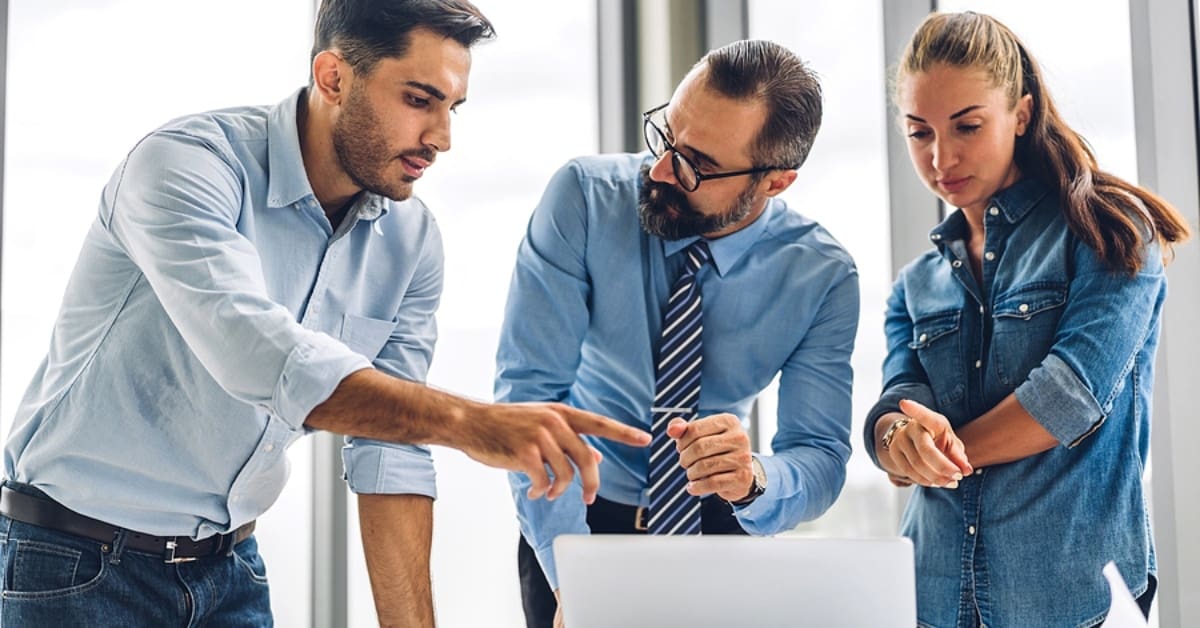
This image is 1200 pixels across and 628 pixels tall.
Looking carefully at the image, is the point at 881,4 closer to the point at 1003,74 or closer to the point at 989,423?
the point at 1003,74

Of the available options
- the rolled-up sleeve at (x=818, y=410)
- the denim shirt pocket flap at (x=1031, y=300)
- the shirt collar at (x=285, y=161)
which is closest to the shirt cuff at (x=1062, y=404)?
the denim shirt pocket flap at (x=1031, y=300)

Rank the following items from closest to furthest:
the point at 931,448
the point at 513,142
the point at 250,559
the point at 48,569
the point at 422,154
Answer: the point at 48,569 < the point at 931,448 < the point at 250,559 < the point at 422,154 < the point at 513,142

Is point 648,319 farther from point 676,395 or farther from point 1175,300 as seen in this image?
point 1175,300

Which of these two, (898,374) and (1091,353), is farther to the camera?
(898,374)

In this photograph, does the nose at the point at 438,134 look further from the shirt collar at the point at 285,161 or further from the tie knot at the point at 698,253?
the tie knot at the point at 698,253

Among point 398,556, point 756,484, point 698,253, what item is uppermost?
point 698,253

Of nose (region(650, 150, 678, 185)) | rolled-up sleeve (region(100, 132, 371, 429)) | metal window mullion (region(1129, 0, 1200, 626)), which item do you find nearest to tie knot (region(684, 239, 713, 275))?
nose (region(650, 150, 678, 185))

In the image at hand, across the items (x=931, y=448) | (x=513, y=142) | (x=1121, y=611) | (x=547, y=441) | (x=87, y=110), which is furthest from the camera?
(x=513, y=142)

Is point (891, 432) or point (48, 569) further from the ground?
point (891, 432)

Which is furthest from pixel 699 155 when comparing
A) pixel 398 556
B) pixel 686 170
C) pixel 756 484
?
pixel 398 556

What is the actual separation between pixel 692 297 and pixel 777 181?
10.4 inches

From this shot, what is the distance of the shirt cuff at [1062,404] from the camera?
5.67 feet

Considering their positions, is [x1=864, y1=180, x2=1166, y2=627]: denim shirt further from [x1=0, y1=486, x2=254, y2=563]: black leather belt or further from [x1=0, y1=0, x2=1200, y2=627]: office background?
[x1=0, y1=486, x2=254, y2=563]: black leather belt

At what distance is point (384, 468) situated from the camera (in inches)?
71.6
